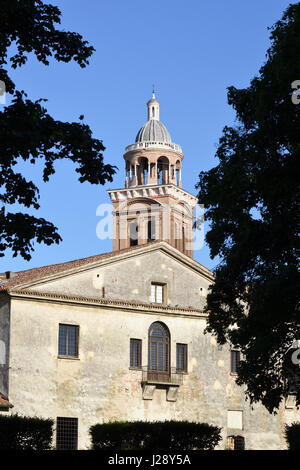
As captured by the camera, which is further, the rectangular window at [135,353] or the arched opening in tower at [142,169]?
the arched opening in tower at [142,169]

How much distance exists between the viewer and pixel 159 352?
39281mm

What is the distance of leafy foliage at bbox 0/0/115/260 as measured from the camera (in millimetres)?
17109

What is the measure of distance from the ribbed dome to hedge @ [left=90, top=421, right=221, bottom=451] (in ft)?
150

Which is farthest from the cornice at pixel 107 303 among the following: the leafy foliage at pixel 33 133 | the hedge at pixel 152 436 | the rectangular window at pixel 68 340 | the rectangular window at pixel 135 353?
the leafy foliage at pixel 33 133

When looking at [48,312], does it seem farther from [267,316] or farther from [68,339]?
[267,316]

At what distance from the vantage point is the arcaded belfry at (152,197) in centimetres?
6925

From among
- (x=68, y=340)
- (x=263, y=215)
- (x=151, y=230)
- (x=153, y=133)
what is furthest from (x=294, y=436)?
(x=153, y=133)

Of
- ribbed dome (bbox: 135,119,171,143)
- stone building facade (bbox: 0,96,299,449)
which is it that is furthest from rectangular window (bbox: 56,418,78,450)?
ribbed dome (bbox: 135,119,171,143)

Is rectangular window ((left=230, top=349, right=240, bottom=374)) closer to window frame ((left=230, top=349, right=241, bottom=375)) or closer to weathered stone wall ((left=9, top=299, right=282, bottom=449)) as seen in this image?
window frame ((left=230, top=349, right=241, bottom=375))

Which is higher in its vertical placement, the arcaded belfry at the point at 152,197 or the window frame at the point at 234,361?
the arcaded belfry at the point at 152,197

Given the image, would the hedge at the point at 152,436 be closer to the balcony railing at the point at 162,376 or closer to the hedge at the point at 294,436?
the hedge at the point at 294,436

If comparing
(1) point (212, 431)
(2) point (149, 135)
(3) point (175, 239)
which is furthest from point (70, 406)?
(2) point (149, 135)

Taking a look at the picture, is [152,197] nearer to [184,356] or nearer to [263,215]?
[184,356]

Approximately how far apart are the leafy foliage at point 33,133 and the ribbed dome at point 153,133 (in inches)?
2079
